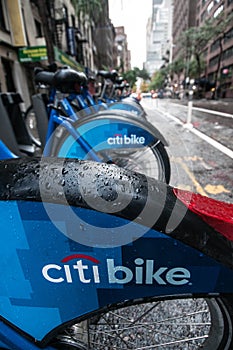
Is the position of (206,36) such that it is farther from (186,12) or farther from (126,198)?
(126,198)

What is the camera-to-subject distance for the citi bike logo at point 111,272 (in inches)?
27.9

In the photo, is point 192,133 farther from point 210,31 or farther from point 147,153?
point 210,31

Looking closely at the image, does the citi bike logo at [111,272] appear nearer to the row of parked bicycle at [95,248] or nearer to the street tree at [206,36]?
the row of parked bicycle at [95,248]

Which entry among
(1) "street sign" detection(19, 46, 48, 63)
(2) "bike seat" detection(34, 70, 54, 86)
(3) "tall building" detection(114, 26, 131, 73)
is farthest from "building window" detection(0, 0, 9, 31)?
(2) "bike seat" detection(34, 70, 54, 86)

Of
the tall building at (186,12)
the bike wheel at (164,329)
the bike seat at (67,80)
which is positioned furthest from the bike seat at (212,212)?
the tall building at (186,12)

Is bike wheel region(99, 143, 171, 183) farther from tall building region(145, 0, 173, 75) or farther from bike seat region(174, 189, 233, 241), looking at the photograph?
bike seat region(174, 189, 233, 241)

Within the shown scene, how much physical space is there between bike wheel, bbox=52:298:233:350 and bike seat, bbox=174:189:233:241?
0.29m

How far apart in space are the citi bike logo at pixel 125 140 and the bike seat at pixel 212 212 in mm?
1694

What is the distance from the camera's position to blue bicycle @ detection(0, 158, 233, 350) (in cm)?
65

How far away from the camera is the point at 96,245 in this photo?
2.25 ft

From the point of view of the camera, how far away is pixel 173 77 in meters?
79.3

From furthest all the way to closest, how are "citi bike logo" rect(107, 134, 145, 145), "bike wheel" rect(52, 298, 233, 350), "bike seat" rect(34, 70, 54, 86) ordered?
"bike seat" rect(34, 70, 54, 86), "citi bike logo" rect(107, 134, 145, 145), "bike wheel" rect(52, 298, 233, 350)

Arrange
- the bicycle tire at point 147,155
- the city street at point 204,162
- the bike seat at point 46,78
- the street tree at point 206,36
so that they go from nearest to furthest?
the bicycle tire at point 147,155 → the bike seat at point 46,78 → the city street at point 204,162 → the street tree at point 206,36

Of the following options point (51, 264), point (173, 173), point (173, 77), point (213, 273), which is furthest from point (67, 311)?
point (173, 77)
